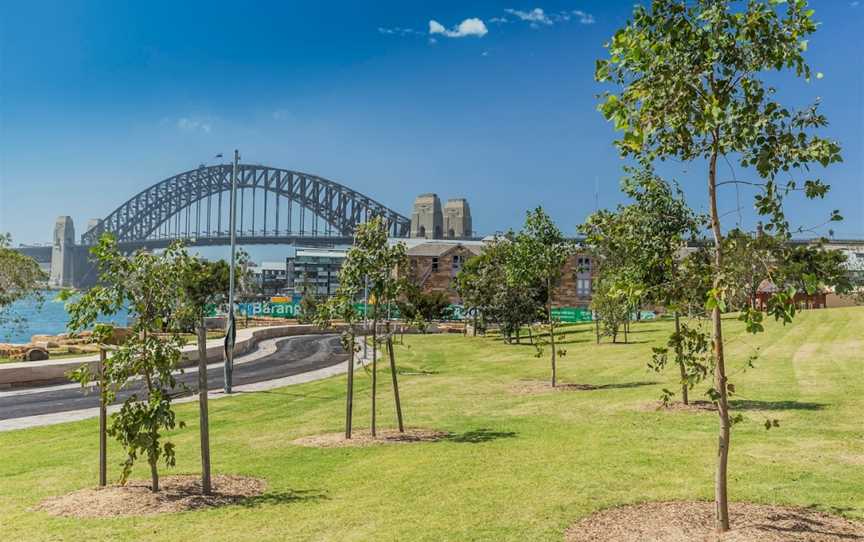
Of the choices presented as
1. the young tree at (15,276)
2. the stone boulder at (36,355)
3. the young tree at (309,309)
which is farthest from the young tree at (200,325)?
the young tree at (15,276)

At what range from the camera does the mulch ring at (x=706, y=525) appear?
1002 cm

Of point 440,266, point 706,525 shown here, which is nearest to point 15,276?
point 706,525

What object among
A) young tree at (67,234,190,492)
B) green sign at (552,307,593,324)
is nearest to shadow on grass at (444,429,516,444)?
young tree at (67,234,190,492)

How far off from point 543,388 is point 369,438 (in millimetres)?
11548

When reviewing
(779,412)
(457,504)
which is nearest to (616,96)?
(457,504)

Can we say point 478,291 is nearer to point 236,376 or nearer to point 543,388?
point 236,376

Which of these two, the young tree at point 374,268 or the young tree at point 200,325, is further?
the young tree at point 374,268

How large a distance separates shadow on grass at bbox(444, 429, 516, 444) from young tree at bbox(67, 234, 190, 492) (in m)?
7.56

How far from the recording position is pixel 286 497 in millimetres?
13031

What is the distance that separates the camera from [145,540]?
10680mm

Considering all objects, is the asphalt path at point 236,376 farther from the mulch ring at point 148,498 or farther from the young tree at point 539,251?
the young tree at point 539,251

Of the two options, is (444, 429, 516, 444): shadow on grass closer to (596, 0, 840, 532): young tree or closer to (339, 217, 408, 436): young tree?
(339, 217, 408, 436): young tree

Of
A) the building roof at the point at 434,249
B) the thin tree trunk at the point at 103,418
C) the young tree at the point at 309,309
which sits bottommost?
the thin tree trunk at the point at 103,418

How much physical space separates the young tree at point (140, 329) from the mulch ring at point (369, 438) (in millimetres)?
5650
